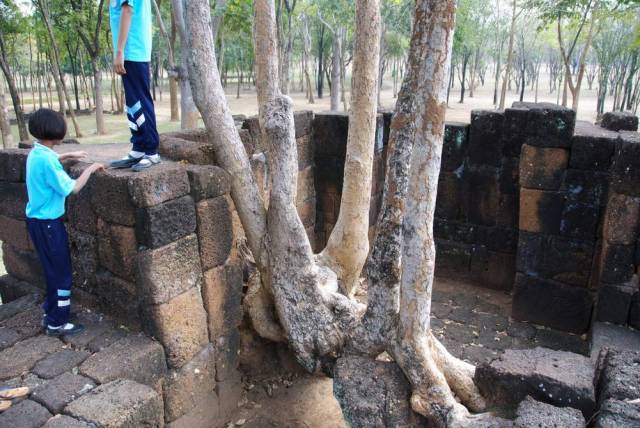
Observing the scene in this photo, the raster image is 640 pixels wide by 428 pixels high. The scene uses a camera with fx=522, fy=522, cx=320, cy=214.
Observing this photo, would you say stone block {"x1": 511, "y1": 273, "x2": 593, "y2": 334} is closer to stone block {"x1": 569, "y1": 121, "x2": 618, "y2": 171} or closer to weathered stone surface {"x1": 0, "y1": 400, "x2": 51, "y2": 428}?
stone block {"x1": 569, "y1": 121, "x2": 618, "y2": 171}

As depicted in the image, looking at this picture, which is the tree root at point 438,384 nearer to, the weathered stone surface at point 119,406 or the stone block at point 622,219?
the weathered stone surface at point 119,406

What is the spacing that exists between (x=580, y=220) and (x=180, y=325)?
4223 mm

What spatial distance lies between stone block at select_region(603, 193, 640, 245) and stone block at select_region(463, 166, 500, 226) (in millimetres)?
1763

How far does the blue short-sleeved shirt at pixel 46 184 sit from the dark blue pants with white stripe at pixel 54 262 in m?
0.08

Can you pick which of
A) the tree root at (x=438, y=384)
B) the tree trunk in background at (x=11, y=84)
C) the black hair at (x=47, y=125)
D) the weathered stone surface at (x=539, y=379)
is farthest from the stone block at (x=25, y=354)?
the tree trunk in background at (x=11, y=84)

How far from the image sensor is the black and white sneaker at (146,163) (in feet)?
12.9

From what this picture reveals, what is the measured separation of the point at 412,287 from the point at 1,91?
32.8 ft

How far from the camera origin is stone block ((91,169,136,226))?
12.2 ft

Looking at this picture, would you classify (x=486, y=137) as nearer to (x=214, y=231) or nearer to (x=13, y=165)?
(x=214, y=231)

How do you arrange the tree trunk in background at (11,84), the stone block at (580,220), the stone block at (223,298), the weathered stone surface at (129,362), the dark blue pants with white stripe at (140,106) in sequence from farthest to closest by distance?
1. the tree trunk in background at (11,84)
2. the stone block at (580,220)
3. the stone block at (223,298)
4. the dark blue pants with white stripe at (140,106)
5. the weathered stone surface at (129,362)

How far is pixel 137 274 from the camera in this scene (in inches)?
152

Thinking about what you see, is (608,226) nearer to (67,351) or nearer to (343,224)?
(343,224)

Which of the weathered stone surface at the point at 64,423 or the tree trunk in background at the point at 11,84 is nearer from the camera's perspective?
the weathered stone surface at the point at 64,423

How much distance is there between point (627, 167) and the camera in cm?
477
